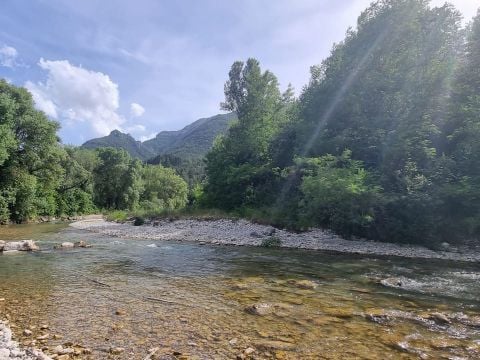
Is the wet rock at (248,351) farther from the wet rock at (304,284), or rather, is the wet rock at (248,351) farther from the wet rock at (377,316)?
the wet rock at (304,284)

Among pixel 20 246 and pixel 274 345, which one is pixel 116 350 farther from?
Result: pixel 20 246

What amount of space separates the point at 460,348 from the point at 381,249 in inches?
563

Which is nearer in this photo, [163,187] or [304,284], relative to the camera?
[304,284]

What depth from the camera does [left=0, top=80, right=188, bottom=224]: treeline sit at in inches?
1566

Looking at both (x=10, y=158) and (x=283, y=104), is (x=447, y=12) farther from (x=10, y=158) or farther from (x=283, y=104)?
(x=10, y=158)

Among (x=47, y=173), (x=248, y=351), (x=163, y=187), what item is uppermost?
(x=47, y=173)

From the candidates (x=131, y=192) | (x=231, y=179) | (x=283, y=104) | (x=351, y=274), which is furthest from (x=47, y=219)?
(x=351, y=274)

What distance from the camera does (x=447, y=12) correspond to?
3009cm

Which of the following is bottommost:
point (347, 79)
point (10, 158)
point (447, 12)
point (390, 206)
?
point (390, 206)

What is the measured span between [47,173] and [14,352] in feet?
145

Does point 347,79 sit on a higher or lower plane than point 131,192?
higher

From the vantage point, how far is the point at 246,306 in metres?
9.77

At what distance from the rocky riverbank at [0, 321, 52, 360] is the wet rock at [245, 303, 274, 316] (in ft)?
16.2

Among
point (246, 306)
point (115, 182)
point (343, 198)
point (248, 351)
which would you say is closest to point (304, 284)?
point (246, 306)
